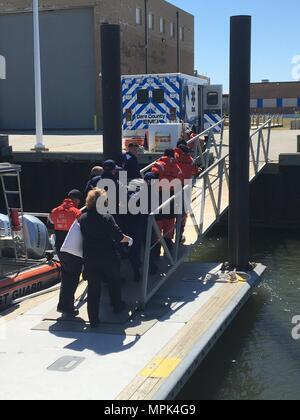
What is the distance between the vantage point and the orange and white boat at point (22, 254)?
798 cm

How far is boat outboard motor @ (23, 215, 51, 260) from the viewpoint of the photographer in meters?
9.14

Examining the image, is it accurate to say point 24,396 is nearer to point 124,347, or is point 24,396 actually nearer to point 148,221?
point 124,347

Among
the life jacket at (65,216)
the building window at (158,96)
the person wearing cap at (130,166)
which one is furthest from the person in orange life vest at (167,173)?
the building window at (158,96)

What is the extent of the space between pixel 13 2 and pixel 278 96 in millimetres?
47039

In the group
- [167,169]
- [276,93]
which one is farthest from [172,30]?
[276,93]

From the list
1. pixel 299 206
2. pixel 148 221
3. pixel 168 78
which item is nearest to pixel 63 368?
pixel 148 221

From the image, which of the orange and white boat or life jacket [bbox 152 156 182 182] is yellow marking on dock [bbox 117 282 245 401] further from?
the orange and white boat

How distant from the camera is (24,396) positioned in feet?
16.3

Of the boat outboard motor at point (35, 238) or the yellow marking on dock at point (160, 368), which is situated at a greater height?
the boat outboard motor at point (35, 238)

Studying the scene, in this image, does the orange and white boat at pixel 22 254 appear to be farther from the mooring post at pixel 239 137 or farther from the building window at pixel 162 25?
the building window at pixel 162 25

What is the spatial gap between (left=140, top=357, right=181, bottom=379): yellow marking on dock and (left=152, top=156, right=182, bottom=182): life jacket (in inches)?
125

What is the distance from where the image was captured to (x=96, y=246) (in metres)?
6.38

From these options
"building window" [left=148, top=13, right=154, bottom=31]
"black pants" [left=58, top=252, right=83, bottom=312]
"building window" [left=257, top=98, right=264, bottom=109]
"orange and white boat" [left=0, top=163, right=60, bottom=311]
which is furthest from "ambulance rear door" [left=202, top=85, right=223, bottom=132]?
"building window" [left=257, top=98, right=264, bottom=109]

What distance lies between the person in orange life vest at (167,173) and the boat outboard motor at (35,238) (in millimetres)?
2059
